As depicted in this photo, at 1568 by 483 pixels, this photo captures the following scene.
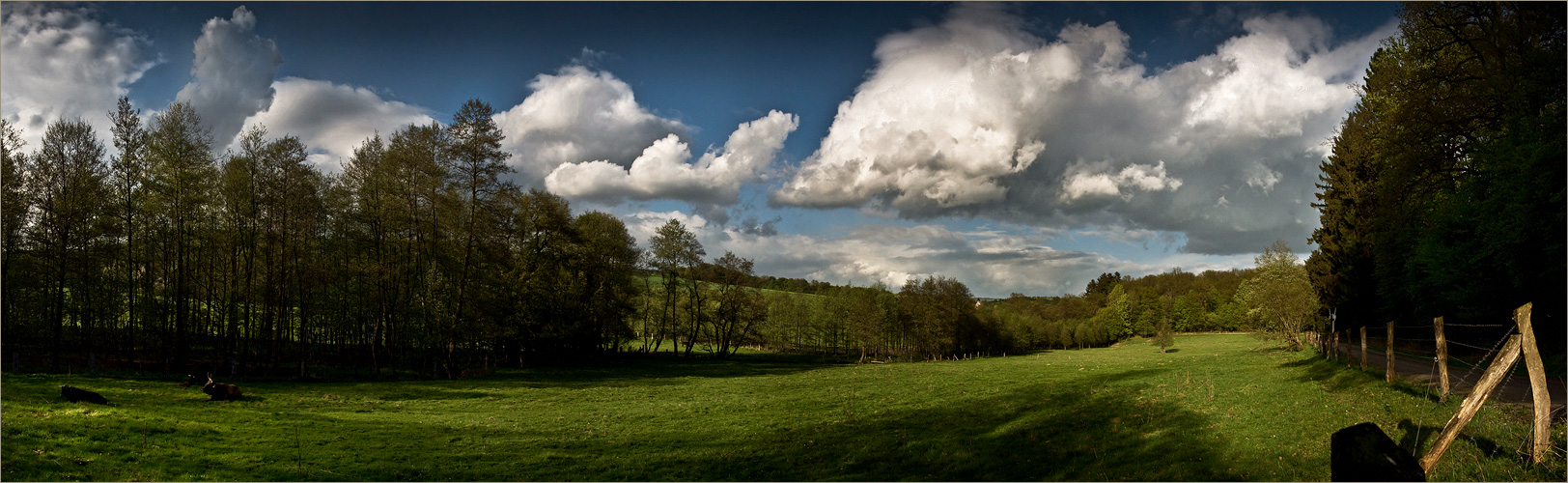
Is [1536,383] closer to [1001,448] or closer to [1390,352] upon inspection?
[1001,448]

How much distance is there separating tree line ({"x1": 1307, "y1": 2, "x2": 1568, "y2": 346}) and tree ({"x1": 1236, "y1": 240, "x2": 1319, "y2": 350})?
6728mm

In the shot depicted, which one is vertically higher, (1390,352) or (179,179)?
(179,179)

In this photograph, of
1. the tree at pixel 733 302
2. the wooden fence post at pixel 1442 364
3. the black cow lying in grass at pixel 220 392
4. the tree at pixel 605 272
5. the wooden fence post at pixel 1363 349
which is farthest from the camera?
the tree at pixel 733 302

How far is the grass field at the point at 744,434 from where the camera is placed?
11.3 m

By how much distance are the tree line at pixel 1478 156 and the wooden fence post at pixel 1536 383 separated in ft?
39.9

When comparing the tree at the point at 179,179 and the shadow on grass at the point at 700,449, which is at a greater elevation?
the tree at the point at 179,179

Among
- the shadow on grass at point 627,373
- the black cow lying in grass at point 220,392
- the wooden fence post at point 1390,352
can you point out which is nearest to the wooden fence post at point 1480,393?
the wooden fence post at point 1390,352

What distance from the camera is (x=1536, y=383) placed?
7656mm

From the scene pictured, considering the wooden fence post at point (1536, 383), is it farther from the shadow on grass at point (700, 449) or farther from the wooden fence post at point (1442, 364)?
the wooden fence post at point (1442, 364)

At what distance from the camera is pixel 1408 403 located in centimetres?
1323

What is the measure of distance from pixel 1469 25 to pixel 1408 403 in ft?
53.8

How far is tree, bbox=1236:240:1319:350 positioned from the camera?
35.4m

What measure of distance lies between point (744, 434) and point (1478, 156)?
26.0 m

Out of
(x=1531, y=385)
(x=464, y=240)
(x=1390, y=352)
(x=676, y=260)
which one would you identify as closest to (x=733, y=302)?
(x=676, y=260)
